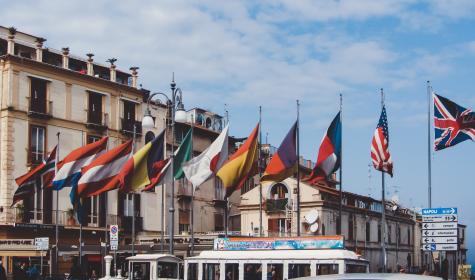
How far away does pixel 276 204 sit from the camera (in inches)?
2206

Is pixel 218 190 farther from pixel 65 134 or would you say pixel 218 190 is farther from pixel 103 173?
pixel 103 173

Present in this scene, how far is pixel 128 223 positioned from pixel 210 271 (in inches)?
1048

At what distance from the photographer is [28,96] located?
49344 millimetres

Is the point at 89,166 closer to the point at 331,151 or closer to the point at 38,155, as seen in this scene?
the point at 331,151

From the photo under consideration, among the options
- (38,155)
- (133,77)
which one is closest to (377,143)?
(38,155)

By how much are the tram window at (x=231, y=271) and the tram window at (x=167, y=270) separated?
2.83 metres

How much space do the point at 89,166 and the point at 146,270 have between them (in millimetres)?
5176

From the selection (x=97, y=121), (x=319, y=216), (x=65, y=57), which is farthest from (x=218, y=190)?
(x=65, y=57)

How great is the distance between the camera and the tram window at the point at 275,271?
89.8 feet

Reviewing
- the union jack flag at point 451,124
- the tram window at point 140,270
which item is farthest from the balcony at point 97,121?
the union jack flag at point 451,124

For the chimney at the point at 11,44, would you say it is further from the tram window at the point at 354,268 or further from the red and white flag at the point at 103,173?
the tram window at the point at 354,268

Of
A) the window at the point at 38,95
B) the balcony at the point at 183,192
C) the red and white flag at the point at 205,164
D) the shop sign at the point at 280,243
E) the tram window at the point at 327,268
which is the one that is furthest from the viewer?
the balcony at the point at 183,192

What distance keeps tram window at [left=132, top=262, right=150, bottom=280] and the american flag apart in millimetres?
10133

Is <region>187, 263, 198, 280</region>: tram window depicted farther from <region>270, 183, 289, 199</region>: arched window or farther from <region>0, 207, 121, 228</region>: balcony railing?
<region>270, 183, 289, 199</region>: arched window
